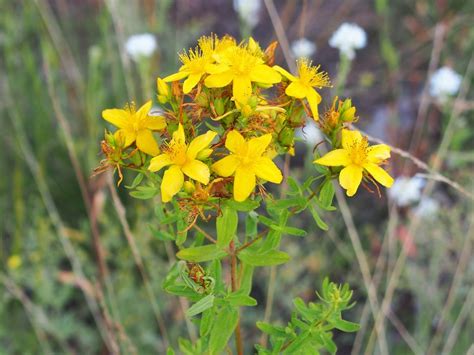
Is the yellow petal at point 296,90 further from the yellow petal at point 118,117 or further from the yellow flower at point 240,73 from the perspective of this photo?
the yellow petal at point 118,117

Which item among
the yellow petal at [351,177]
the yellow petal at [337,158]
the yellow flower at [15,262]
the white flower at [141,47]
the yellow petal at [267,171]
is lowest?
the yellow petal at [351,177]

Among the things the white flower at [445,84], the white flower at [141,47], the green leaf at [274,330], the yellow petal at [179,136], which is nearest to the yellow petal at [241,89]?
the yellow petal at [179,136]

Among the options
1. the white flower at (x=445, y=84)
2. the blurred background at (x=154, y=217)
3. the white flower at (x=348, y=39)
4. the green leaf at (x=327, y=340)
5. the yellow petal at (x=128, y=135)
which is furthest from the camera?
the white flower at (x=445, y=84)

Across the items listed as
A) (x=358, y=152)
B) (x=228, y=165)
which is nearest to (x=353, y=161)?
(x=358, y=152)

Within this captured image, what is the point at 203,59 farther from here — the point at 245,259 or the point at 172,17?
the point at 172,17

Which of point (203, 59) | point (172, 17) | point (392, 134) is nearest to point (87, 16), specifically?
point (172, 17)

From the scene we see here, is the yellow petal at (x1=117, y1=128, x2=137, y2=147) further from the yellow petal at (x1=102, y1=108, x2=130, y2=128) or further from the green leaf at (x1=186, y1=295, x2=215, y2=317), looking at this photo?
the green leaf at (x1=186, y1=295, x2=215, y2=317)

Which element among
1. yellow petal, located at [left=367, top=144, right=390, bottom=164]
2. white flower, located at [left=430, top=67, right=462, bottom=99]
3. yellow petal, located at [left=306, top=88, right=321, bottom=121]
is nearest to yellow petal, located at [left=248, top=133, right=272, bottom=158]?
yellow petal, located at [left=306, top=88, right=321, bottom=121]
